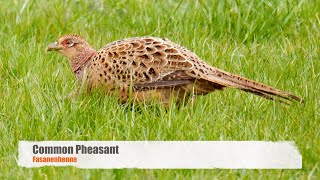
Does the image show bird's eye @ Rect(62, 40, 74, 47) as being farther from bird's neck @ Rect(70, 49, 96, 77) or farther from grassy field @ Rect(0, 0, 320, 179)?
grassy field @ Rect(0, 0, 320, 179)

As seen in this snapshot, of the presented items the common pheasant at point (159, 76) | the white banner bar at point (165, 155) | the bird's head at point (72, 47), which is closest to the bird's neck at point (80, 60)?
the bird's head at point (72, 47)

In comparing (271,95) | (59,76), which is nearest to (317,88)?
(271,95)

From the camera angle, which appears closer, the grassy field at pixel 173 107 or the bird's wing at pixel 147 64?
the grassy field at pixel 173 107

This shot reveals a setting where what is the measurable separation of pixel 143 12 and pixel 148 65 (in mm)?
Answer: 2517

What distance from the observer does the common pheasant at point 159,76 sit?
6629 millimetres

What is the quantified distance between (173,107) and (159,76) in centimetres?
29

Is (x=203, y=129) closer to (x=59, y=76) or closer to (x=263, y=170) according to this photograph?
(x=263, y=170)

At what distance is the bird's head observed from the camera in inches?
288

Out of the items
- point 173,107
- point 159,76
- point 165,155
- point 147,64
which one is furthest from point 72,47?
point 165,155

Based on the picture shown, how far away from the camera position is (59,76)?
7617 mm

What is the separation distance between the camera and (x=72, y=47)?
7352 millimetres

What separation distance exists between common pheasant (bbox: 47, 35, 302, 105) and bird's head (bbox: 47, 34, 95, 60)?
0.44 metres

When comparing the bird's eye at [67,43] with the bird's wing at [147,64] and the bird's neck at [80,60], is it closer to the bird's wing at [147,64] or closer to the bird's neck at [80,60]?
the bird's neck at [80,60]

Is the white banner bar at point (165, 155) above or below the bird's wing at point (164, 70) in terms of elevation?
below
